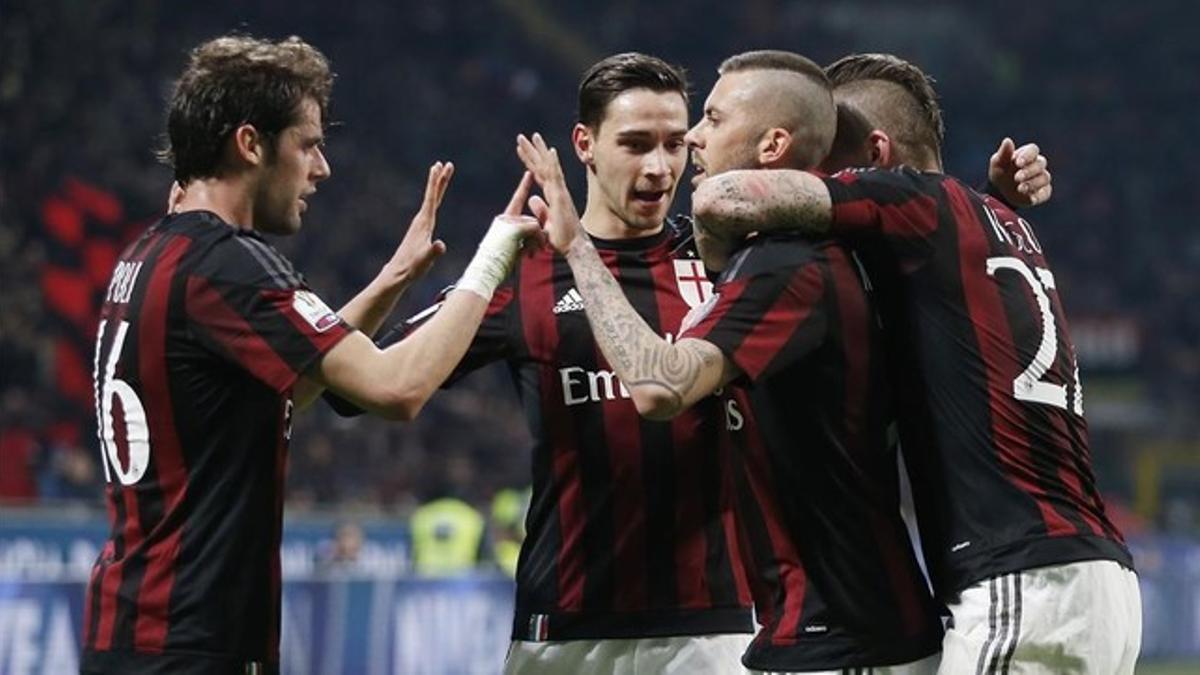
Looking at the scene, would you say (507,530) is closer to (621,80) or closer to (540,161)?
(621,80)

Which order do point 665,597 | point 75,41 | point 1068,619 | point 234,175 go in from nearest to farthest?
1. point 1068,619
2. point 234,175
3. point 665,597
4. point 75,41

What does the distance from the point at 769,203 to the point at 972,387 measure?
599mm

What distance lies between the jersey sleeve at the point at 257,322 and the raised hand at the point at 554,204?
1.86 ft

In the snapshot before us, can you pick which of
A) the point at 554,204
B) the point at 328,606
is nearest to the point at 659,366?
the point at 554,204

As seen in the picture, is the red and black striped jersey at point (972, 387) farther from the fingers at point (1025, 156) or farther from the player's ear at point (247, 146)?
the player's ear at point (247, 146)

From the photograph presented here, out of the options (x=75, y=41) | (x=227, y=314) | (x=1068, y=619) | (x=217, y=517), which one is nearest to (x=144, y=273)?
(x=227, y=314)

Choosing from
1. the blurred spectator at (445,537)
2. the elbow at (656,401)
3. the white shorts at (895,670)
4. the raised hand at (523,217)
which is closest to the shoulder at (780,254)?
the elbow at (656,401)

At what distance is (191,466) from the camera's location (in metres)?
4.50

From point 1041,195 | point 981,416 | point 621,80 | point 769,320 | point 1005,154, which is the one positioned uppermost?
point 621,80

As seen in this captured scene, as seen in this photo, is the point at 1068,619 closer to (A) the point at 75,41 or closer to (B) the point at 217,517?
(B) the point at 217,517

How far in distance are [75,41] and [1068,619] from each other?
19380mm

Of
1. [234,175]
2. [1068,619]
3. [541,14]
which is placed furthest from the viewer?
[541,14]

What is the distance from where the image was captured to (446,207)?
26.4m

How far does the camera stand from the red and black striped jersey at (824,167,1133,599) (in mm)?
4430
